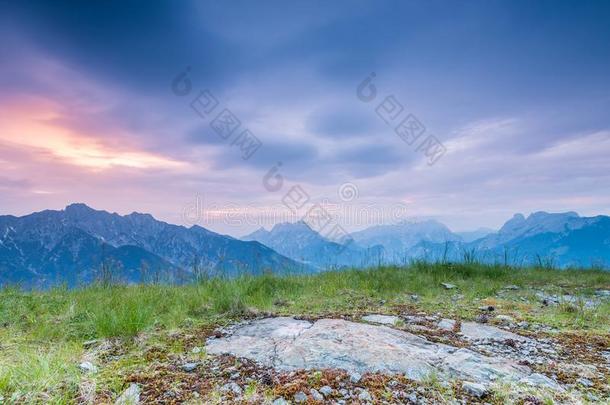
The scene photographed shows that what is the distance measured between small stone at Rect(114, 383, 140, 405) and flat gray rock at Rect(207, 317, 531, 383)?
1.24 metres

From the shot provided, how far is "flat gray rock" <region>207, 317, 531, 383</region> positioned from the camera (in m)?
3.93

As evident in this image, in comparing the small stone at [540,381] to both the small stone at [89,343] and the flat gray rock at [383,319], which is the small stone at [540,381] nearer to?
the flat gray rock at [383,319]

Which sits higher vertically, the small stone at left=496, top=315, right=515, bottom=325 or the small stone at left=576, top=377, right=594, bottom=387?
the small stone at left=496, top=315, right=515, bottom=325

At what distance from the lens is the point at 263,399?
3273 mm

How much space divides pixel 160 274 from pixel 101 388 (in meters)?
7.62

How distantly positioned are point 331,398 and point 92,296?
7.13 meters

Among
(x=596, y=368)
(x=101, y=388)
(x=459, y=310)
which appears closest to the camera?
(x=101, y=388)

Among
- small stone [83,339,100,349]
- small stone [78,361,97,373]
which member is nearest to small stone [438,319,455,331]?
small stone [78,361,97,373]

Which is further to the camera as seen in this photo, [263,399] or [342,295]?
[342,295]

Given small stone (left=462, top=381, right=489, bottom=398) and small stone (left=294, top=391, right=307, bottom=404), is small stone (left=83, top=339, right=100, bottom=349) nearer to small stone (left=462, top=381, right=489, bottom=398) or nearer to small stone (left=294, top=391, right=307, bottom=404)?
small stone (left=294, top=391, right=307, bottom=404)

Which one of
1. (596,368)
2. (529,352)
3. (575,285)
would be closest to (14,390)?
(529,352)

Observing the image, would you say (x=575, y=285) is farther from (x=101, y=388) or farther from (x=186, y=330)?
(x=101, y=388)

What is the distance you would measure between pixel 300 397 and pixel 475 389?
170 centimetres

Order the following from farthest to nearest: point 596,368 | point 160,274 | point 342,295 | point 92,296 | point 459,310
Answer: point 160,274, point 342,295, point 92,296, point 459,310, point 596,368
